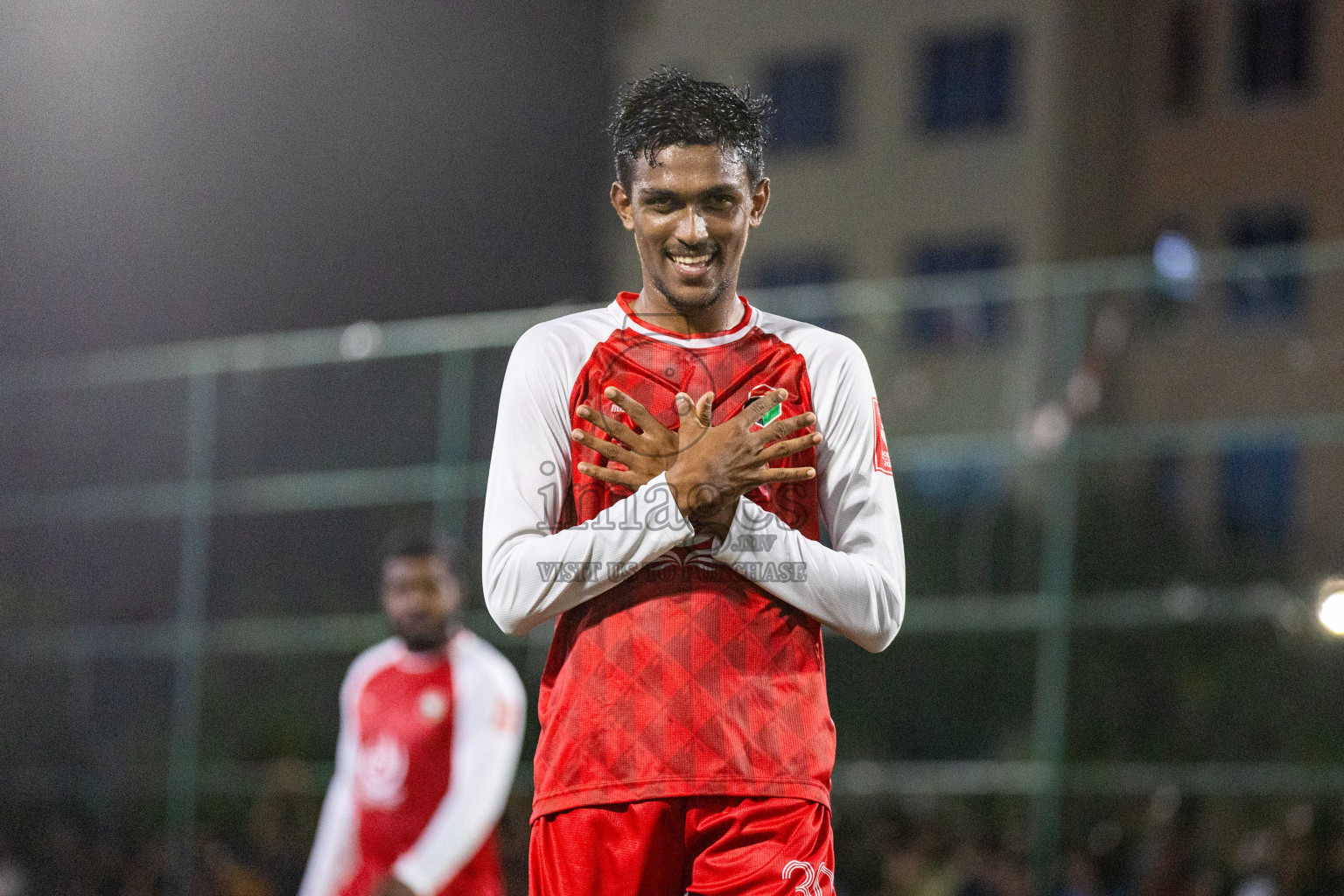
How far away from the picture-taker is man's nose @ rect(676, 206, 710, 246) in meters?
2.12

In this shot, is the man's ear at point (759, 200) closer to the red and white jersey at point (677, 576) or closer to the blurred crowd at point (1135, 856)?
the red and white jersey at point (677, 576)

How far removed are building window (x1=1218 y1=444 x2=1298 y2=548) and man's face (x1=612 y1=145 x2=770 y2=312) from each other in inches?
234

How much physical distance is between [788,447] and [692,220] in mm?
314

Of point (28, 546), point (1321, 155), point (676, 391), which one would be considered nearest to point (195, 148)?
point (28, 546)

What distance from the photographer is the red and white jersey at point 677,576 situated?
6.66ft

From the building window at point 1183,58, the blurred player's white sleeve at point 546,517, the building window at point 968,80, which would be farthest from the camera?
the building window at point 968,80

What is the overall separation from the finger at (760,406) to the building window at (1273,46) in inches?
777

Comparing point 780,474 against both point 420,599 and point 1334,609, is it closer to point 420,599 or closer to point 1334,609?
point 420,599

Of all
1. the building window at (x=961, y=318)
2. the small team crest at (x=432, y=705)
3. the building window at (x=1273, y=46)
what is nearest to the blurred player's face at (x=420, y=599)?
the small team crest at (x=432, y=705)

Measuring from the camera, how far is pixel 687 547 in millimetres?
2078

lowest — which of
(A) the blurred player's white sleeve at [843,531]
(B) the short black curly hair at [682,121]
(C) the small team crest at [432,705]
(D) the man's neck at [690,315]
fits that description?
(C) the small team crest at [432,705]

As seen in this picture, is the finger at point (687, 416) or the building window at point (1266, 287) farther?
the building window at point (1266, 287)

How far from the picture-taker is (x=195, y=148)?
1675 cm

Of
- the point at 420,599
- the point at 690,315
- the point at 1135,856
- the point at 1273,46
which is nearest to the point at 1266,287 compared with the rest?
the point at 1135,856
